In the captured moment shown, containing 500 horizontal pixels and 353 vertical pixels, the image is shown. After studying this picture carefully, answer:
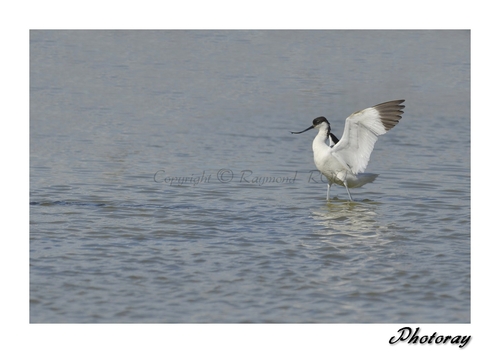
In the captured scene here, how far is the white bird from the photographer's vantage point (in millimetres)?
10992

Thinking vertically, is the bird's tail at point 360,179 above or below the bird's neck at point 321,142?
below

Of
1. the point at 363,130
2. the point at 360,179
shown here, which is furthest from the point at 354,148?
the point at 360,179

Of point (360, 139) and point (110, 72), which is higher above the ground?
point (110, 72)

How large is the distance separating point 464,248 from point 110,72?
11.7m

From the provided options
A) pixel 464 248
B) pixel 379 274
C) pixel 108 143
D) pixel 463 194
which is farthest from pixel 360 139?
pixel 108 143

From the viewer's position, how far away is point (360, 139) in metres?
11.3

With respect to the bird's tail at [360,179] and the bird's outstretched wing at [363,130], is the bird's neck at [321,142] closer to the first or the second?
the bird's outstretched wing at [363,130]

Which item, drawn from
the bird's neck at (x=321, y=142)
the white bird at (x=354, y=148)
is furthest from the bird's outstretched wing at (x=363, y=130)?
the bird's neck at (x=321, y=142)

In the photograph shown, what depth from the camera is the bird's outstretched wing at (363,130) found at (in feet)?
35.9

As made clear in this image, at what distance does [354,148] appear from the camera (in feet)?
37.4

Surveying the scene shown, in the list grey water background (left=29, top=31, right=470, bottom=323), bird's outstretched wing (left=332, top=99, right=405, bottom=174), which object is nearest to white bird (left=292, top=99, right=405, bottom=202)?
bird's outstretched wing (left=332, top=99, right=405, bottom=174)

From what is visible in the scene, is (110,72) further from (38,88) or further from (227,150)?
(227,150)

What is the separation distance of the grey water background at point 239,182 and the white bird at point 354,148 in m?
0.36

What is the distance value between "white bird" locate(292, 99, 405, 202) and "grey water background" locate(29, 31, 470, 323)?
363 mm
